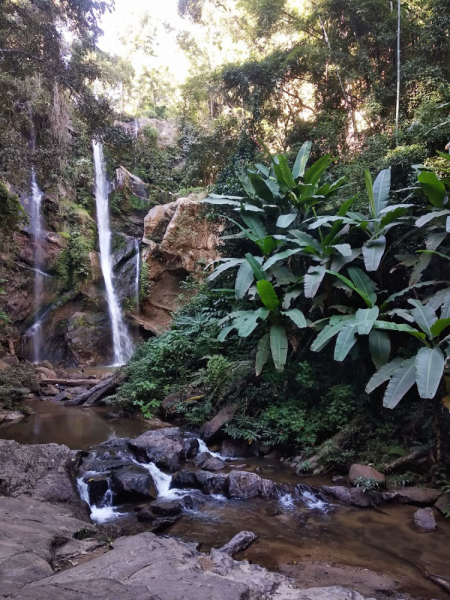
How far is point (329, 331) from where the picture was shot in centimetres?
491

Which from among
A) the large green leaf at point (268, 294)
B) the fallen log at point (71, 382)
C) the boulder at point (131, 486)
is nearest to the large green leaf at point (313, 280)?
the large green leaf at point (268, 294)

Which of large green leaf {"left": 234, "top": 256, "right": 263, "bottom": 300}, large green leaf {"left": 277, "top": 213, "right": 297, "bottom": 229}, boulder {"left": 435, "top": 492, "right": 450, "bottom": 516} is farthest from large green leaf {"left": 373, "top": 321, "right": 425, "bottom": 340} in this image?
large green leaf {"left": 277, "top": 213, "right": 297, "bottom": 229}

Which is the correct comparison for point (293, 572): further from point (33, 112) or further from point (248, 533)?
point (33, 112)

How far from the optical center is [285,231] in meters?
6.63

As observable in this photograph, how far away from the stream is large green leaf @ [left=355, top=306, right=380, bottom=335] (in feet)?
6.53

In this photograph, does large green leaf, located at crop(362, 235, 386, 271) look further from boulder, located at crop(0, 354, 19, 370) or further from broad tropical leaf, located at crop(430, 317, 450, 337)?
boulder, located at crop(0, 354, 19, 370)

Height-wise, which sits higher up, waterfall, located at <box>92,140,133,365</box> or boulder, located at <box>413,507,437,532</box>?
waterfall, located at <box>92,140,133,365</box>

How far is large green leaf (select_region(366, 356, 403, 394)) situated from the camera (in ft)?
14.2

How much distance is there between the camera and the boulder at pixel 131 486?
4695mm

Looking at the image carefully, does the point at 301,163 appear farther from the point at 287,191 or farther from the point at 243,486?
the point at 243,486

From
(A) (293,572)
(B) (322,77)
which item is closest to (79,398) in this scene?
(A) (293,572)

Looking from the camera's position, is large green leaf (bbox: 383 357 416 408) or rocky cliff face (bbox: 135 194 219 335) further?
rocky cliff face (bbox: 135 194 219 335)

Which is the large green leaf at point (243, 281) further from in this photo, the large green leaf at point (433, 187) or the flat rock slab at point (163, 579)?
the flat rock slab at point (163, 579)

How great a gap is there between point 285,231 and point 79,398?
6484 mm
